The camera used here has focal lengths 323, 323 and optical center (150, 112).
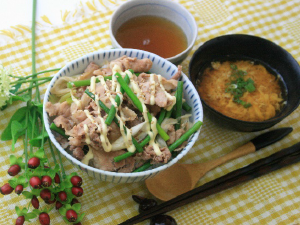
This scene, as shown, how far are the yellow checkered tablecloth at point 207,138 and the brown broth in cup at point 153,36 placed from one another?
17 cm

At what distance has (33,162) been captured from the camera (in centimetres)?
135

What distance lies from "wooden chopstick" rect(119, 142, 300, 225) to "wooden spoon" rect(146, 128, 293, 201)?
70 mm

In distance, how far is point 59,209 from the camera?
1441mm

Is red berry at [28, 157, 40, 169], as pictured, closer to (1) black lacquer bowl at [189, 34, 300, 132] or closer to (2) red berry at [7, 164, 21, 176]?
(2) red berry at [7, 164, 21, 176]

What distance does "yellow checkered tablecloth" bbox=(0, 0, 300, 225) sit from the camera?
1603 millimetres

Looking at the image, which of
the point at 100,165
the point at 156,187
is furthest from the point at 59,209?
the point at 156,187

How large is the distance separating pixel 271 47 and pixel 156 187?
3.49ft

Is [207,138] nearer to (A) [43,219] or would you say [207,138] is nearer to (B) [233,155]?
(B) [233,155]

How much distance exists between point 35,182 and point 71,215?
0.22 meters

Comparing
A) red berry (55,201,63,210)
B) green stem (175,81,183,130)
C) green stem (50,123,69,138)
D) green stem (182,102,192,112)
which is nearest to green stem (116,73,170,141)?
green stem (175,81,183,130)

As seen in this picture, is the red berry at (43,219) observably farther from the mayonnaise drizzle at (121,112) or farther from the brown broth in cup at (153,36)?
the brown broth in cup at (153,36)

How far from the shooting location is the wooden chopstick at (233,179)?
152 cm

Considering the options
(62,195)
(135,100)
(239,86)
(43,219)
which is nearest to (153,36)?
(239,86)

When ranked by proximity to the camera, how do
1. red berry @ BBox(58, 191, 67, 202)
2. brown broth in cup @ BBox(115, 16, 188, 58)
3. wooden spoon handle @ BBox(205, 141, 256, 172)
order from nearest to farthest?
red berry @ BBox(58, 191, 67, 202), wooden spoon handle @ BBox(205, 141, 256, 172), brown broth in cup @ BBox(115, 16, 188, 58)
